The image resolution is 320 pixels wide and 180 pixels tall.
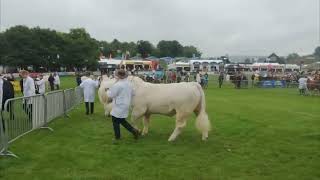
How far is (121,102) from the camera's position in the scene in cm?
1245

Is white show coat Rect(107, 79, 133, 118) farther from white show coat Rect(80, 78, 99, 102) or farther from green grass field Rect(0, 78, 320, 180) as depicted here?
white show coat Rect(80, 78, 99, 102)

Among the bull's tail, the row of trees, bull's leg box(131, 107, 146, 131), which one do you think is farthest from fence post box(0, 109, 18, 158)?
the row of trees

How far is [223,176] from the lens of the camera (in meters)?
8.58

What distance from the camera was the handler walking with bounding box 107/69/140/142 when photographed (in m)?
12.4

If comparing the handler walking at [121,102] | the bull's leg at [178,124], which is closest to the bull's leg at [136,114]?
the handler walking at [121,102]

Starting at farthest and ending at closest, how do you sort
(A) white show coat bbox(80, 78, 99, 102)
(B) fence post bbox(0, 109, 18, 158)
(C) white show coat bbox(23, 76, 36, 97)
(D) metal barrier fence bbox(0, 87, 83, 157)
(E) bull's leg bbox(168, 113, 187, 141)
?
(A) white show coat bbox(80, 78, 99, 102), (C) white show coat bbox(23, 76, 36, 97), (E) bull's leg bbox(168, 113, 187, 141), (D) metal barrier fence bbox(0, 87, 83, 157), (B) fence post bbox(0, 109, 18, 158)

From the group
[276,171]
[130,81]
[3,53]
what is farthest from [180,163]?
[3,53]

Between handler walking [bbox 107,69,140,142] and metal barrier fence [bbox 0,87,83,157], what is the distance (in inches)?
89.9

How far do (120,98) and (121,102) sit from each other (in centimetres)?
11

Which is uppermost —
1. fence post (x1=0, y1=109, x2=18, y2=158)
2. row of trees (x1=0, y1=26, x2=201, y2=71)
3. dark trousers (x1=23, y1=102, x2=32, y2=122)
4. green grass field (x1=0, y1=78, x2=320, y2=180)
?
row of trees (x1=0, y1=26, x2=201, y2=71)

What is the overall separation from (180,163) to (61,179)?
8.09 feet

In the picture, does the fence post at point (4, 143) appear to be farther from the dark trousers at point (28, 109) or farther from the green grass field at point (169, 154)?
the dark trousers at point (28, 109)

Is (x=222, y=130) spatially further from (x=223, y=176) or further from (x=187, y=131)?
(x=223, y=176)

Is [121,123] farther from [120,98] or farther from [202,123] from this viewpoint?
[202,123]
